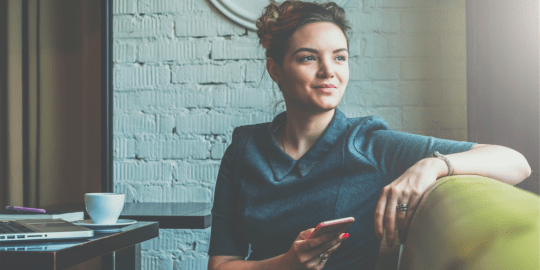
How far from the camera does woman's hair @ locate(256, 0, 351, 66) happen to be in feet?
3.32

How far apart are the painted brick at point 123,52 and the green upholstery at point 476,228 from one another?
1.26m

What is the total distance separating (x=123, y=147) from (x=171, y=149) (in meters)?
0.19

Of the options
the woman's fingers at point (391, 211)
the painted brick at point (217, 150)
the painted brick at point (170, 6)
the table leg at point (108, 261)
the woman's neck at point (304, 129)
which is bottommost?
the table leg at point (108, 261)

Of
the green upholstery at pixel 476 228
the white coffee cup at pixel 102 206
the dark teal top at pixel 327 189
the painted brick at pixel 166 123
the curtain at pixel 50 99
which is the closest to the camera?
the green upholstery at pixel 476 228

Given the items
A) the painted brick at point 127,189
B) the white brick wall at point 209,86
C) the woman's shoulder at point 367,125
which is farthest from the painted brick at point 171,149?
the woman's shoulder at point 367,125

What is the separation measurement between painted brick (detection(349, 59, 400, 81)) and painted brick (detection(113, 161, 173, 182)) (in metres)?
0.74

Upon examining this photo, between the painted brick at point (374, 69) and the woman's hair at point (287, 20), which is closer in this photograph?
the woman's hair at point (287, 20)

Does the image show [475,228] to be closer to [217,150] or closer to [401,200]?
[401,200]

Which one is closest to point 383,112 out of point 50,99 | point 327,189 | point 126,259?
point 327,189

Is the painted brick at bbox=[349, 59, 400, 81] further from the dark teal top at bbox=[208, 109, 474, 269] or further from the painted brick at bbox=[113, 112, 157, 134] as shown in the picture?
the painted brick at bbox=[113, 112, 157, 134]

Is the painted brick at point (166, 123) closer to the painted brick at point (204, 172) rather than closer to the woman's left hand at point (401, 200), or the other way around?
the painted brick at point (204, 172)

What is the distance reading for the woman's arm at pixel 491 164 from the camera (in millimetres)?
678

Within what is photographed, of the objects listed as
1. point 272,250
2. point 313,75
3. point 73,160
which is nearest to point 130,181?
point 73,160

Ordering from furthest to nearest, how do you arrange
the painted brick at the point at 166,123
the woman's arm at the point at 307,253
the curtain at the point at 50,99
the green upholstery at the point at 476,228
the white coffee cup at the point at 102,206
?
the curtain at the point at 50,99
the painted brick at the point at 166,123
the white coffee cup at the point at 102,206
the woman's arm at the point at 307,253
the green upholstery at the point at 476,228
